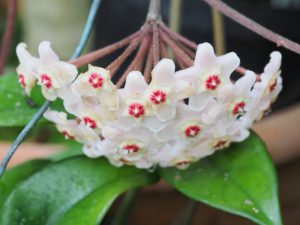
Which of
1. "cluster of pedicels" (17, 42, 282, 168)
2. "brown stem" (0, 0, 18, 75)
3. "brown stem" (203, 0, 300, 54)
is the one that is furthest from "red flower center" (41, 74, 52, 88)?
"brown stem" (0, 0, 18, 75)

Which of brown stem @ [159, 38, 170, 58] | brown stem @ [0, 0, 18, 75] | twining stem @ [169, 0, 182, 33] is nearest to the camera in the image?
brown stem @ [159, 38, 170, 58]

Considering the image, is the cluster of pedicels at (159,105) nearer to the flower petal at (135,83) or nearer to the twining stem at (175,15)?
the flower petal at (135,83)

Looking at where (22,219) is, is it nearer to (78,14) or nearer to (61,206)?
(61,206)

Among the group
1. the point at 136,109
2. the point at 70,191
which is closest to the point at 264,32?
the point at 136,109

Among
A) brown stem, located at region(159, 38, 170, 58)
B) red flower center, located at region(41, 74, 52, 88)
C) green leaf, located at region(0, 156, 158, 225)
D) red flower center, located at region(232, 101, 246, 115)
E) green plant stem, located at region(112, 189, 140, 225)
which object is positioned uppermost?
brown stem, located at region(159, 38, 170, 58)

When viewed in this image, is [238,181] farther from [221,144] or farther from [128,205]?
[128,205]

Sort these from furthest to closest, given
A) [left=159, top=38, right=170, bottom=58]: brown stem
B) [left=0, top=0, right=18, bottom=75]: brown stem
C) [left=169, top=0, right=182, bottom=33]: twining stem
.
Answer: [left=169, top=0, right=182, bottom=33]: twining stem < [left=0, top=0, right=18, bottom=75]: brown stem < [left=159, top=38, right=170, bottom=58]: brown stem

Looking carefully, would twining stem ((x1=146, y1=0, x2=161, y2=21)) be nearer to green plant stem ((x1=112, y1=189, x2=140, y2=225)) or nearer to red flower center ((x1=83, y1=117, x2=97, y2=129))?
red flower center ((x1=83, y1=117, x2=97, y2=129))

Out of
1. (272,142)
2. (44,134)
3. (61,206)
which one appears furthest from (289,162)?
(61,206)
